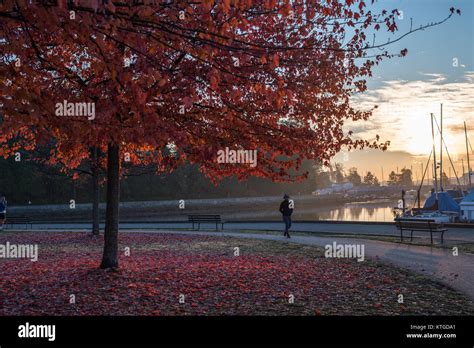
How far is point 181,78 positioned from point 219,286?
4739 millimetres

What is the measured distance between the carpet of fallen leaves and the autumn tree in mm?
1846

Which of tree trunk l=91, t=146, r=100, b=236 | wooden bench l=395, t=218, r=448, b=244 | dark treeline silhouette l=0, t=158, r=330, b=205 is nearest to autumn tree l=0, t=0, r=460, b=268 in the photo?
wooden bench l=395, t=218, r=448, b=244

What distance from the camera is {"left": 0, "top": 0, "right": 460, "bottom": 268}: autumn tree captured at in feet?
20.4

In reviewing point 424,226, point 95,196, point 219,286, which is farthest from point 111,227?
point 424,226

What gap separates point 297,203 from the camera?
101 metres

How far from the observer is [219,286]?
10.2 m

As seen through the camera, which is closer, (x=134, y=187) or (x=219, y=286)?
(x=219, y=286)

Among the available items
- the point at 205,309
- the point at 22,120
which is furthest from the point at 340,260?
the point at 22,120

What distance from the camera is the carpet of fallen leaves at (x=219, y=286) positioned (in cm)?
821

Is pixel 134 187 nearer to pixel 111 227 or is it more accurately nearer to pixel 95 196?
pixel 95 196

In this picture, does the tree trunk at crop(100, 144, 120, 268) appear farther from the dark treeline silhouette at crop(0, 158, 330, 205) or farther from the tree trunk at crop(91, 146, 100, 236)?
the dark treeline silhouette at crop(0, 158, 330, 205)

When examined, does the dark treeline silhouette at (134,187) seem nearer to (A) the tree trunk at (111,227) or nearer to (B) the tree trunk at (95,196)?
(B) the tree trunk at (95,196)

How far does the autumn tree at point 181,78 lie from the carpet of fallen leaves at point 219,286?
1846mm

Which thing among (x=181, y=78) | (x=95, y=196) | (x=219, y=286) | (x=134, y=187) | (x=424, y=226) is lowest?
(x=219, y=286)
